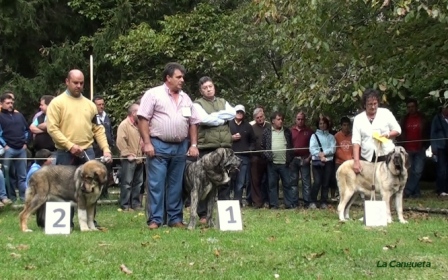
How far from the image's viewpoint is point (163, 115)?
348 inches

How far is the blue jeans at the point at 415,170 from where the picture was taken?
14805 mm

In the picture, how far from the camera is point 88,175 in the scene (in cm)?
858

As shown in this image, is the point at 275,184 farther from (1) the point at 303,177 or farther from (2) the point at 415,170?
(2) the point at 415,170

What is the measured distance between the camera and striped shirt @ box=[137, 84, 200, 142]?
8820 mm

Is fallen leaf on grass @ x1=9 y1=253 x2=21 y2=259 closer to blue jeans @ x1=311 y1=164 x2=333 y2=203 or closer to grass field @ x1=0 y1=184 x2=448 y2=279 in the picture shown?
grass field @ x1=0 y1=184 x2=448 y2=279

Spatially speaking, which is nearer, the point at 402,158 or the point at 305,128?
the point at 402,158

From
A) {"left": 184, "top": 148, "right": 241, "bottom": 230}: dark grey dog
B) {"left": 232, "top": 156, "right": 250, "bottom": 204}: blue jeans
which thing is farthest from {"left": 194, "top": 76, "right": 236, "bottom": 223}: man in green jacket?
{"left": 232, "top": 156, "right": 250, "bottom": 204}: blue jeans

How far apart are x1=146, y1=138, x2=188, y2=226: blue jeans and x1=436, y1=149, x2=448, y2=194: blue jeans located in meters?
7.92

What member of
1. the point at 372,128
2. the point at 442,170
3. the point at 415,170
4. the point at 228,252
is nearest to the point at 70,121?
the point at 228,252

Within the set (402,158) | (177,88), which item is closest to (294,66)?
(402,158)

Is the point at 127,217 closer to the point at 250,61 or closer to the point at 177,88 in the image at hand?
the point at 177,88

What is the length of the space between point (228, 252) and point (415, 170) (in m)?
8.80

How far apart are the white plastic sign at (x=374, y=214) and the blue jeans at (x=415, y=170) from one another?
18.1 ft

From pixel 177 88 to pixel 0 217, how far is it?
425 cm
